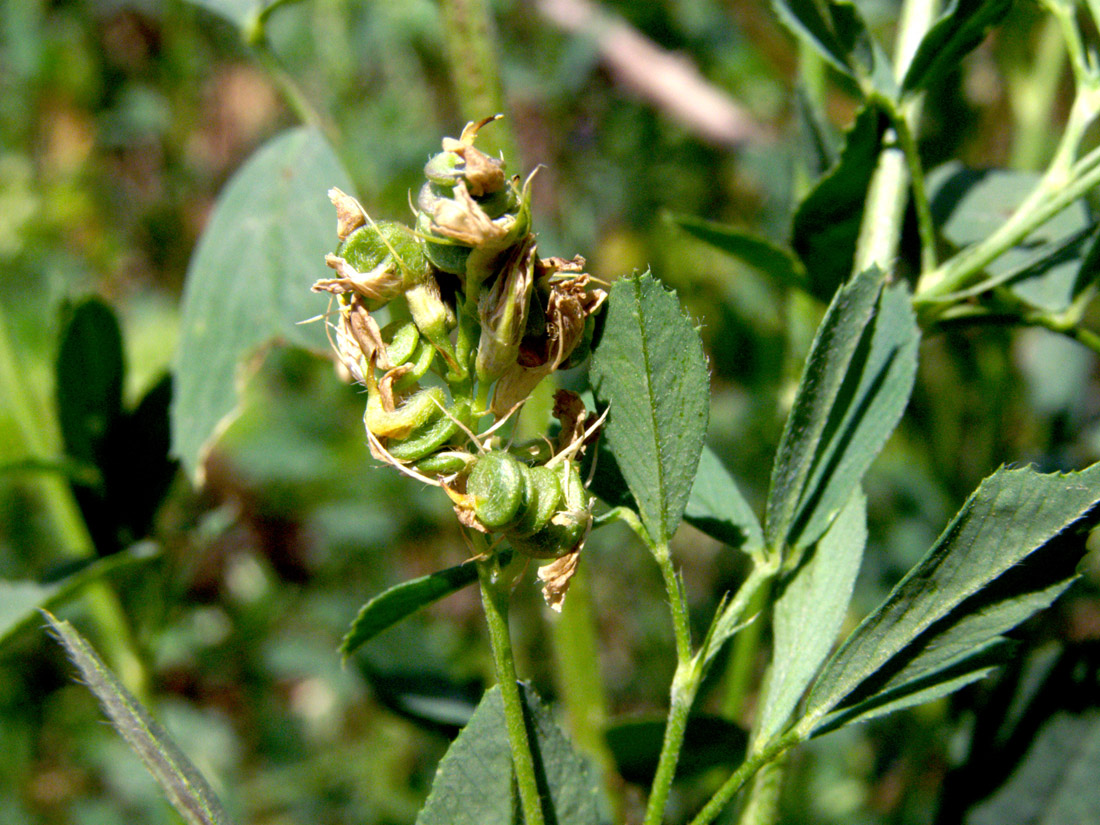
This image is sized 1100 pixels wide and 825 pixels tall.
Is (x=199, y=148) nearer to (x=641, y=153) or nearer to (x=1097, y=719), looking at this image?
(x=641, y=153)

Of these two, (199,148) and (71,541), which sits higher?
(199,148)

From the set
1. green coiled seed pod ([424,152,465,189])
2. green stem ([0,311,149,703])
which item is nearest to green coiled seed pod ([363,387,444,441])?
green coiled seed pod ([424,152,465,189])

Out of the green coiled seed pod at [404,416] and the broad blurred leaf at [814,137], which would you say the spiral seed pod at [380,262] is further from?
the broad blurred leaf at [814,137]

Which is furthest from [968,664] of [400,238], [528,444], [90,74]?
[90,74]

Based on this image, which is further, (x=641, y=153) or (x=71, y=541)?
(x=641, y=153)

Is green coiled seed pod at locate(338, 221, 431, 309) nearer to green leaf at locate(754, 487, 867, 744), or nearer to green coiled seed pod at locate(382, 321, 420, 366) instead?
green coiled seed pod at locate(382, 321, 420, 366)

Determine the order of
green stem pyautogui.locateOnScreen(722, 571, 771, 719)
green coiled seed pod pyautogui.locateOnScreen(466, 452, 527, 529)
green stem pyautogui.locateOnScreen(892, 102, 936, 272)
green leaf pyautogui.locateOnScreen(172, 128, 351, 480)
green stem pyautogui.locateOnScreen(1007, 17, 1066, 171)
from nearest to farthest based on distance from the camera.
A: 1. green coiled seed pod pyautogui.locateOnScreen(466, 452, 527, 529)
2. green stem pyautogui.locateOnScreen(892, 102, 936, 272)
3. green leaf pyautogui.locateOnScreen(172, 128, 351, 480)
4. green stem pyautogui.locateOnScreen(722, 571, 771, 719)
5. green stem pyautogui.locateOnScreen(1007, 17, 1066, 171)

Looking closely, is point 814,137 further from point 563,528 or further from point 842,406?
point 563,528
